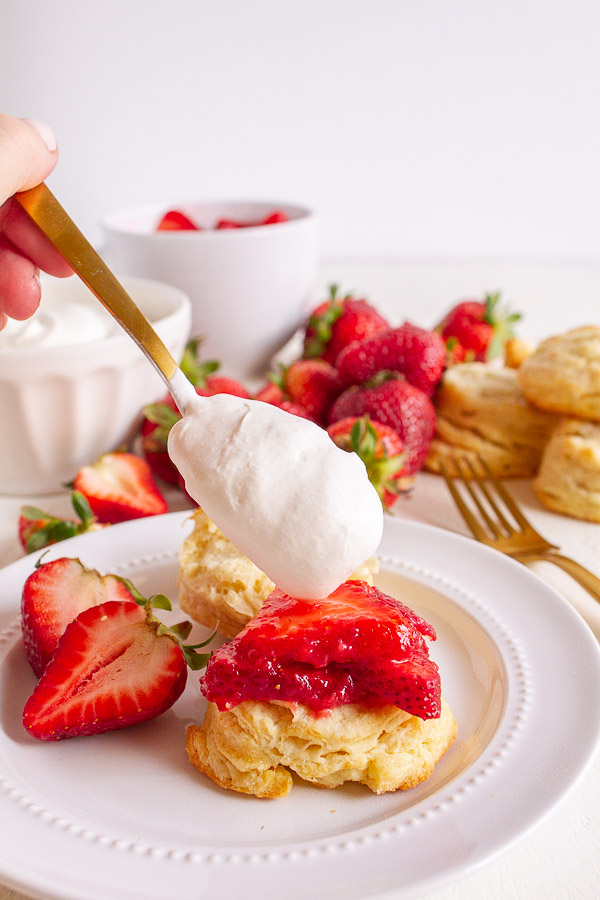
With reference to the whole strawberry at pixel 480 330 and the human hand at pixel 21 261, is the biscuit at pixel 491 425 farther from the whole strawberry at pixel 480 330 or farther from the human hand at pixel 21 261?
the human hand at pixel 21 261

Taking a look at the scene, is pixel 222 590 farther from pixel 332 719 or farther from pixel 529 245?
pixel 529 245

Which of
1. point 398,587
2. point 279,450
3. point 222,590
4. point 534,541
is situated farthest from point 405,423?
point 279,450

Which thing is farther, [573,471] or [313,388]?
[313,388]

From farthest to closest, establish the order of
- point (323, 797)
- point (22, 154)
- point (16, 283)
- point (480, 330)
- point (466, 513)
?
point (480, 330) → point (466, 513) → point (16, 283) → point (22, 154) → point (323, 797)

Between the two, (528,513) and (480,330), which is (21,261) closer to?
(528,513)

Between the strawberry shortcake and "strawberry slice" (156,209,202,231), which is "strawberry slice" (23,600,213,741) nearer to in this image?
the strawberry shortcake

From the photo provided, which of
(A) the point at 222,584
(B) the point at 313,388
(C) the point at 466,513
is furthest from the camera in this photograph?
(B) the point at 313,388

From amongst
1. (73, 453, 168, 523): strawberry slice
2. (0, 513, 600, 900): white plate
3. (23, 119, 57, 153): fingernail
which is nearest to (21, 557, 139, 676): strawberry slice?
(0, 513, 600, 900): white plate

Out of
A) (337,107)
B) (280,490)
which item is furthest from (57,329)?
(337,107)
